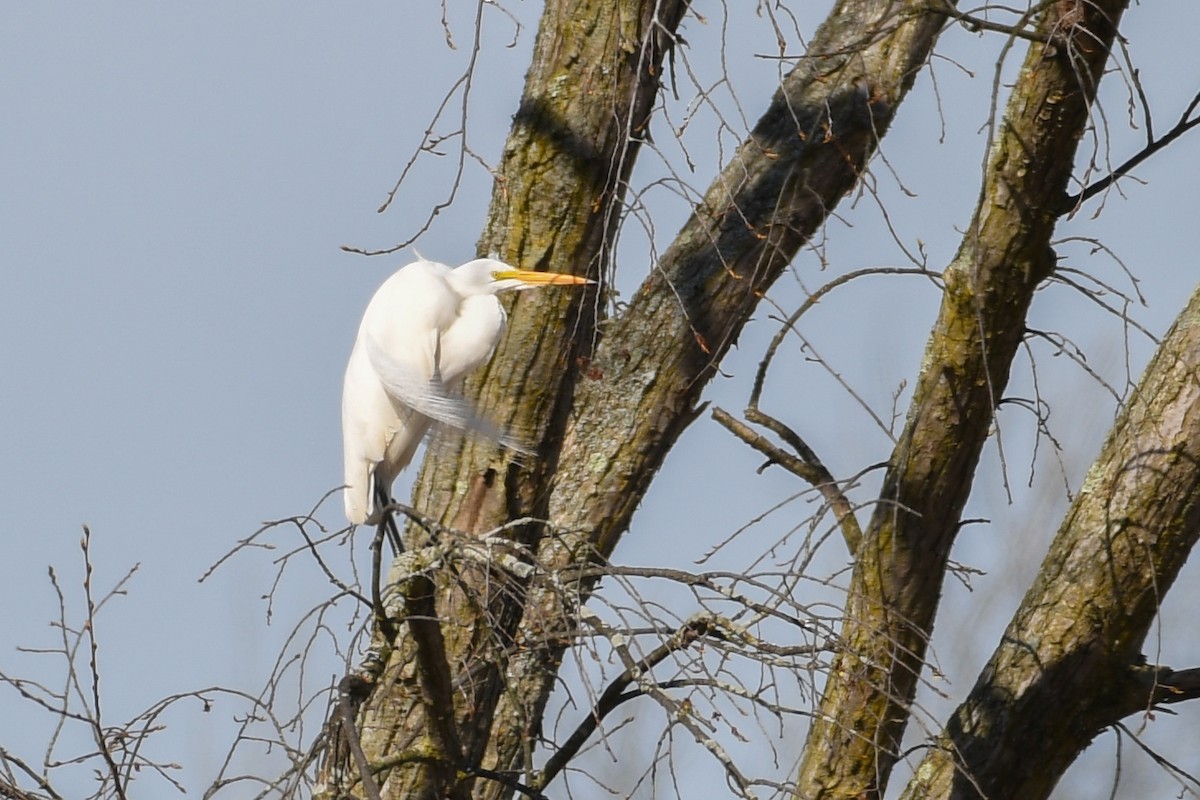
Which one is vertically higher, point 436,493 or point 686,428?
point 686,428

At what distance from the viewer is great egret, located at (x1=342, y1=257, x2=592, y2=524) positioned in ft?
13.5

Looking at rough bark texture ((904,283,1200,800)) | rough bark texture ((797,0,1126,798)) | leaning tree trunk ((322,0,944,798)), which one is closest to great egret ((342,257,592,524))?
leaning tree trunk ((322,0,944,798))

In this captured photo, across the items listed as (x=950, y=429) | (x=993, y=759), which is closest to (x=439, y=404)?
(x=950, y=429)

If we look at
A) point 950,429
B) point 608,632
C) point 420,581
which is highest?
point 950,429

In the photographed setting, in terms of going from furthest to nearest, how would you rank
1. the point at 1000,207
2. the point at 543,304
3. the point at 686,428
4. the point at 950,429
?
the point at 686,428 → the point at 543,304 → the point at 950,429 → the point at 1000,207

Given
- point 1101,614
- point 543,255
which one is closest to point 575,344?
point 543,255

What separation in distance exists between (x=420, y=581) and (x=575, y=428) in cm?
176

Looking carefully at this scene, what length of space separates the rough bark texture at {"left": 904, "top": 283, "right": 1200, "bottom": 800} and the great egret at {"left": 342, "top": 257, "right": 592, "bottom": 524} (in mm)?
1509

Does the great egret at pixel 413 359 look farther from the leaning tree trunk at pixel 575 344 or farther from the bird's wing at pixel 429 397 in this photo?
the leaning tree trunk at pixel 575 344

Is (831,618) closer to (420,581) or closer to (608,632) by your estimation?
(608,632)

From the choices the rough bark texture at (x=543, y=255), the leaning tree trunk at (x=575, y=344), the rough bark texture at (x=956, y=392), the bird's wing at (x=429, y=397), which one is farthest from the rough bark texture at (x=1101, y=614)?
the bird's wing at (x=429, y=397)

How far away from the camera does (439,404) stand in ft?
13.4

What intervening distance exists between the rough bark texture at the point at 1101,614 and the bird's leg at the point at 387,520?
1.66 metres

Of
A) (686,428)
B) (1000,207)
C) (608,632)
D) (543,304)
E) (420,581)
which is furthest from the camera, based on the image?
(686,428)
